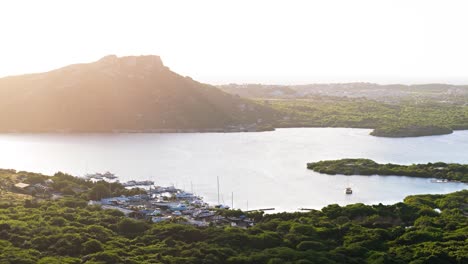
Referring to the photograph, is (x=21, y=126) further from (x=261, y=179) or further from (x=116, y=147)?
(x=261, y=179)

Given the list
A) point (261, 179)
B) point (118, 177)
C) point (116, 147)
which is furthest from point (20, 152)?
point (261, 179)

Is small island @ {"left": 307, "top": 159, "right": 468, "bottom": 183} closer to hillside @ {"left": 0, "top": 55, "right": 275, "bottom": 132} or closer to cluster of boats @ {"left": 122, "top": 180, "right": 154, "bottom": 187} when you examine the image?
cluster of boats @ {"left": 122, "top": 180, "right": 154, "bottom": 187}

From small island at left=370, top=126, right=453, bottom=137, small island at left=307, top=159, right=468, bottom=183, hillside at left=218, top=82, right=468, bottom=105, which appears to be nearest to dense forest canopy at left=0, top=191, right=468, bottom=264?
small island at left=307, top=159, right=468, bottom=183

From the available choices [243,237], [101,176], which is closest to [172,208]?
[243,237]

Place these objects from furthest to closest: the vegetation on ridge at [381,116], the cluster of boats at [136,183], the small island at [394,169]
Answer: the vegetation on ridge at [381,116] < the small island at [394,169] < the cluster of boats at [136,183]

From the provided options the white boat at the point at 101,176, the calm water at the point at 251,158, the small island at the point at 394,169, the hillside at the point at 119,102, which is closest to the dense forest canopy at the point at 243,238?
the calm water at the point at 251,158

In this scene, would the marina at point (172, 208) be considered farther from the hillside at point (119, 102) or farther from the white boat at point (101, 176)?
the hillside at point (119, 102)
